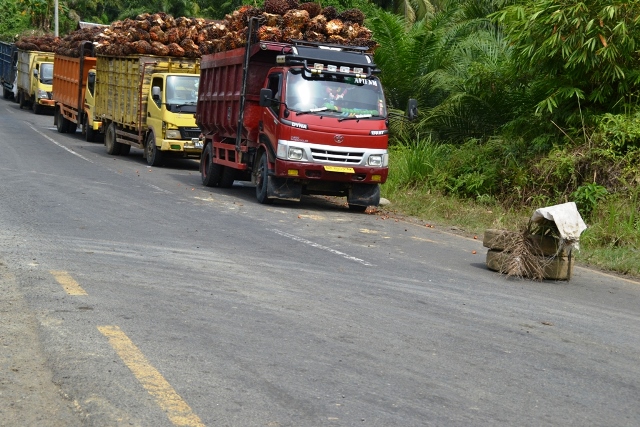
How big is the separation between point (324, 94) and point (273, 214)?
237cm

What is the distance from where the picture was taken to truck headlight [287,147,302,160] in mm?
15390

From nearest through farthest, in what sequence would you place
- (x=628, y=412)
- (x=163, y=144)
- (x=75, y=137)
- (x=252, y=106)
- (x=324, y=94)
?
(x=628, y=412)
(x=324, y=94)
(x=252, y=106)
(x=163, y=144)
(x=75, y=137)

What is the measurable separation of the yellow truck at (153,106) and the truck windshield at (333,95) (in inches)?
241

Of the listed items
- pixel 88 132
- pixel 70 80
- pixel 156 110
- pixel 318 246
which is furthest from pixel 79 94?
pixel 318 246

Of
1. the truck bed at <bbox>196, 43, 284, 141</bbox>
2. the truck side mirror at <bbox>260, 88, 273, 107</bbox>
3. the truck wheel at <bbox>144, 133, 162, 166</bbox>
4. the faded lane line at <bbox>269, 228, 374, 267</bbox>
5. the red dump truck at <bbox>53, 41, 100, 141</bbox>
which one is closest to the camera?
the faded lane line at <bbox>269, 228, 374, 267</bbox>

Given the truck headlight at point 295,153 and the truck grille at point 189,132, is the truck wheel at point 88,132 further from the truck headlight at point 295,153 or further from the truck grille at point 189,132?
the truck headlight at point 295,153

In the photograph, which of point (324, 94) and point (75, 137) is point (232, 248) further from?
point (75, 137)

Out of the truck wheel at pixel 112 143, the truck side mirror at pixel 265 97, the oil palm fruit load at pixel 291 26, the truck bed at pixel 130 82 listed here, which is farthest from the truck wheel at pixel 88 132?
the truck side mirror at pixel 265 97

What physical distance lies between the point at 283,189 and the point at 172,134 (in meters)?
6.42

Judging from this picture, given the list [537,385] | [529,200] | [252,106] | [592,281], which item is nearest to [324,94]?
[252,106]

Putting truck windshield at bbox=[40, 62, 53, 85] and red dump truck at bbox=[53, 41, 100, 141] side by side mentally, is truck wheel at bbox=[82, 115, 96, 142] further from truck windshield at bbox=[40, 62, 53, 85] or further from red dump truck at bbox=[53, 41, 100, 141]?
truck windshield at bbox=[40, 62, 53, 85]

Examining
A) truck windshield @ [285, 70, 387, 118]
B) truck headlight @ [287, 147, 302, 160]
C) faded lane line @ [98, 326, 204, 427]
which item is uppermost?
truck windshield @ [285, 70, 387, 118]

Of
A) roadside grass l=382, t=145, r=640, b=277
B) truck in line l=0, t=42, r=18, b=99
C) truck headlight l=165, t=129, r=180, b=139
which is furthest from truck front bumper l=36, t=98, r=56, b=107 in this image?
roadside grass l=382, t=145, r=640, b=277

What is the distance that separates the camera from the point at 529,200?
15945 mm
